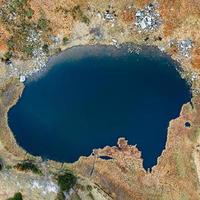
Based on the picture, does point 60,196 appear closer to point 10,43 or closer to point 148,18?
point 10,43

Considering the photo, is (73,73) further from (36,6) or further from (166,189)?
(166,189)

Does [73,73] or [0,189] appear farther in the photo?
[73,73]

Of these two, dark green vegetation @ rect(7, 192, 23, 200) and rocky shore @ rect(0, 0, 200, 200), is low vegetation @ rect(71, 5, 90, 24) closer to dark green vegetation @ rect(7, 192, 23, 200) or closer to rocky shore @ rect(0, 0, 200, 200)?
rocky shore @ rect(0, 0, 200, 200)

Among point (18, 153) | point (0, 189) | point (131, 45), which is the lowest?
point (0, 189)

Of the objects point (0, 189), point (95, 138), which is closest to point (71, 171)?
point (95, 138)

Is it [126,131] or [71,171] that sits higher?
[126,131]

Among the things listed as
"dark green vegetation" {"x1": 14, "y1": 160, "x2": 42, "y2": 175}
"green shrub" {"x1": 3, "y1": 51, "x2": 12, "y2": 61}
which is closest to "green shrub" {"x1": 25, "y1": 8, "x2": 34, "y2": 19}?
"green shrub" {"x1": 3, "y1": 51, "x2": 12, "y2": 61}

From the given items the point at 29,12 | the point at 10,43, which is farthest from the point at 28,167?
the point at 29,12
